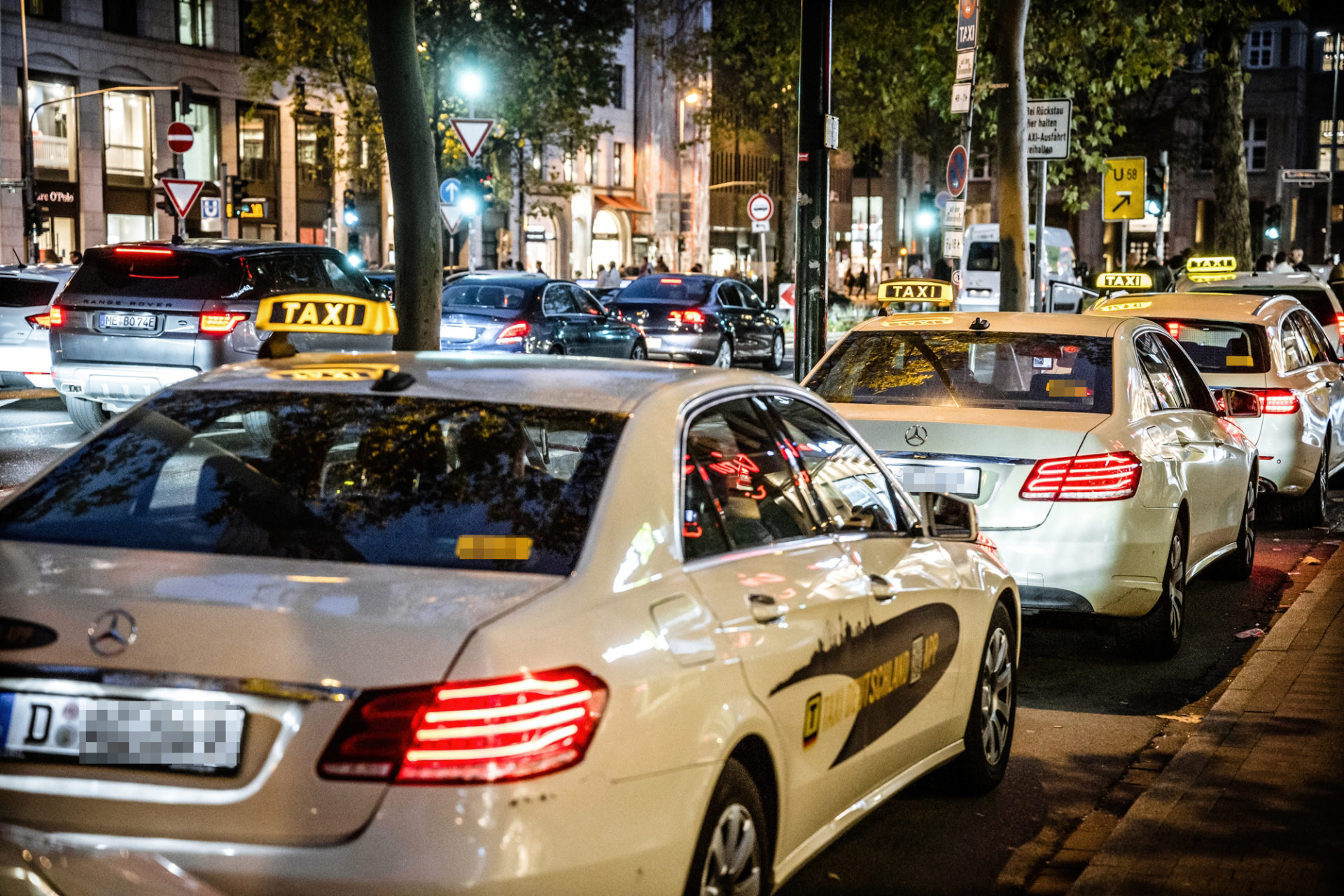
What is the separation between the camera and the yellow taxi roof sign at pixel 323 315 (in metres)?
4.52

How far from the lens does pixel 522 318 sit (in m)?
20.4

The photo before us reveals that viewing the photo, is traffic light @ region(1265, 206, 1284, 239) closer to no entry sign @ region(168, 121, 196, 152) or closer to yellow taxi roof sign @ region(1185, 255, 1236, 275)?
yellow taxi roof sign @ region(1185, 255, 1236, 275)

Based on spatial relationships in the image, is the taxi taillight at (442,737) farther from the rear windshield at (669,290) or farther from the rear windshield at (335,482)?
the rear windshield at (669,290)

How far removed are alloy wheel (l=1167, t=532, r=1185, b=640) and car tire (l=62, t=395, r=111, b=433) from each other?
10933 millimetres

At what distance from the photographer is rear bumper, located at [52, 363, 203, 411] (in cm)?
1498

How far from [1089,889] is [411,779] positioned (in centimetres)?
226

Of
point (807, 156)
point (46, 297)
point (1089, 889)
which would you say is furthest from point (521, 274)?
point (1089, 889)

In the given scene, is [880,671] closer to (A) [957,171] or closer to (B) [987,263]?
(A) [957,171]

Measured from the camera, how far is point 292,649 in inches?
121

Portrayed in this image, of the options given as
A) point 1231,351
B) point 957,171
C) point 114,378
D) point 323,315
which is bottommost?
point 114,378

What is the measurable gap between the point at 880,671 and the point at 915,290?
8.43 m

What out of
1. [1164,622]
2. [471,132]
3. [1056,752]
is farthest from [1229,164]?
[1056,752]

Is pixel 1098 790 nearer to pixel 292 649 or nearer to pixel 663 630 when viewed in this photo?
pixel 663 630

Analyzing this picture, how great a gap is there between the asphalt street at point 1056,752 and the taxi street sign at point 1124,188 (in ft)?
57.0
